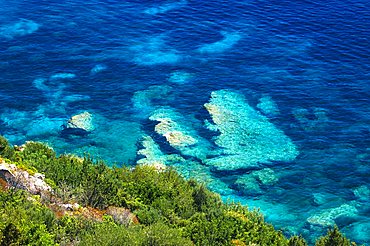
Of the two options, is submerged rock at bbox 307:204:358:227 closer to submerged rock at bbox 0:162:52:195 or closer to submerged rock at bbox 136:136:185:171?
submerged rock at bbox 136:136:185:171

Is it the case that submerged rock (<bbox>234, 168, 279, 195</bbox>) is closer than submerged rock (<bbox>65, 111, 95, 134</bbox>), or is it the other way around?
submerged rock (<bbox>234, 168, 279, 195</bbox>)

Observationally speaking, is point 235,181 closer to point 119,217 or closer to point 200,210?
point 200,210

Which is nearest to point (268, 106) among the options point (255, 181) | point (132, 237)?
point (255, 181)

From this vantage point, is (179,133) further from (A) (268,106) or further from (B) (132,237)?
(B) (132,237)

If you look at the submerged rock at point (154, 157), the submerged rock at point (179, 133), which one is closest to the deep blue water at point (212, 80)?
the submerged rock at point (179, 133)

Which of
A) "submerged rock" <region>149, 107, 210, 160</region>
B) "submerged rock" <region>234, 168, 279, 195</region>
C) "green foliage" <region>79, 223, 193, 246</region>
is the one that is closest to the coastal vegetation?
"green foliage" <region>79, 223, 193, 246</region>

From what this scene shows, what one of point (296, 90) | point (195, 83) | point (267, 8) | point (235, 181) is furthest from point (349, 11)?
point (235, 181)
